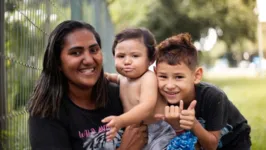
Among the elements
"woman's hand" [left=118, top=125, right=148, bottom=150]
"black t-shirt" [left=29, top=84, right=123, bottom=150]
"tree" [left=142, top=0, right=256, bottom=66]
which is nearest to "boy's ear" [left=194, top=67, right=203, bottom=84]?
"woman's hand" [left=118, top=125, right=148, bottom=150]

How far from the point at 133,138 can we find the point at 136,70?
0.38 m

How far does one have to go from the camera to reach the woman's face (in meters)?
3.29

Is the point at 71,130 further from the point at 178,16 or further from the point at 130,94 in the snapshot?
the point at 178,16

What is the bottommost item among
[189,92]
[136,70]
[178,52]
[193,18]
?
[189,92]

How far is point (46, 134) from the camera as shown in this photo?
321cm

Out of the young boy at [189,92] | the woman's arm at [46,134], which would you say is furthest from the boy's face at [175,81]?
the woman's arm at [46,134]

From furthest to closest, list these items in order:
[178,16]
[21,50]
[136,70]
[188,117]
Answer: [178,16]
[21,50]
[136,70]
[188,117]

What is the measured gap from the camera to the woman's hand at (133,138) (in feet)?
11.3

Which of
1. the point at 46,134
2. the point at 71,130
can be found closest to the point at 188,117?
the point at 71,130

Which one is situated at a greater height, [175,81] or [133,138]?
[175,81]

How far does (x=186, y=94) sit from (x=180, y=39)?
1.07 ft

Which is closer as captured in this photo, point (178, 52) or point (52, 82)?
point (52, 82)

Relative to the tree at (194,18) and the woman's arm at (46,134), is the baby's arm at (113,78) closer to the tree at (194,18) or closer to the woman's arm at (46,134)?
the woman's arm at (46,134)

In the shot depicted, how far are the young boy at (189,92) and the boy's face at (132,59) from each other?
8 centimetres
